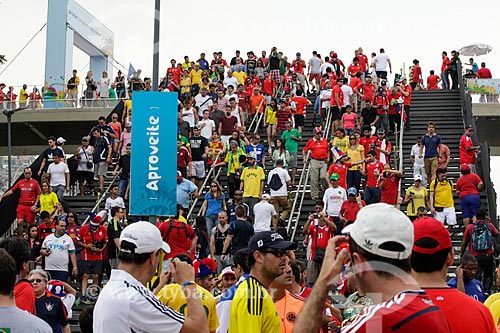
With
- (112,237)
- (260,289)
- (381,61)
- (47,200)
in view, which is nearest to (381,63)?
(381,61)

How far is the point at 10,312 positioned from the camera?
191 inches

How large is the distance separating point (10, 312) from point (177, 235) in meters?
10.4

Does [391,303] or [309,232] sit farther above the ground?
[391,303]

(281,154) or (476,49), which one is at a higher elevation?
(476,49)

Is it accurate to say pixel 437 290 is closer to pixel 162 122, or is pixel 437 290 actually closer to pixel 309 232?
pixel 162 122

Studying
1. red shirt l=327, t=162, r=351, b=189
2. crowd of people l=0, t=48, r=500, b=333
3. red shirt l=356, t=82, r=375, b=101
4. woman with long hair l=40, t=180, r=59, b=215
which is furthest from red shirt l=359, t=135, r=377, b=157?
woman with long hair l=40, t=180, r=59, b=215

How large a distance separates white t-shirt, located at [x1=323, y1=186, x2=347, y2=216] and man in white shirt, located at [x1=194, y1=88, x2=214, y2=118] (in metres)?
7.43

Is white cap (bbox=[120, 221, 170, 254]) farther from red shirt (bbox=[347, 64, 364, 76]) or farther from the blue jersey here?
red shirt (bbox=[347, 64, 364, 76])

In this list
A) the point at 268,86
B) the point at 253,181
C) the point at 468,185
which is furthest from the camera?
the point at 268,86

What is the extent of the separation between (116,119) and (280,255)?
17.9 metres

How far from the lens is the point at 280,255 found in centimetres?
618

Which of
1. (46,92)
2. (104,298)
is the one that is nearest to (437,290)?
(104,298)

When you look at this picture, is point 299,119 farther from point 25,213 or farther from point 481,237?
point 481,237

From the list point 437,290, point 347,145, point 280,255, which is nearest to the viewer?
point 437,290
